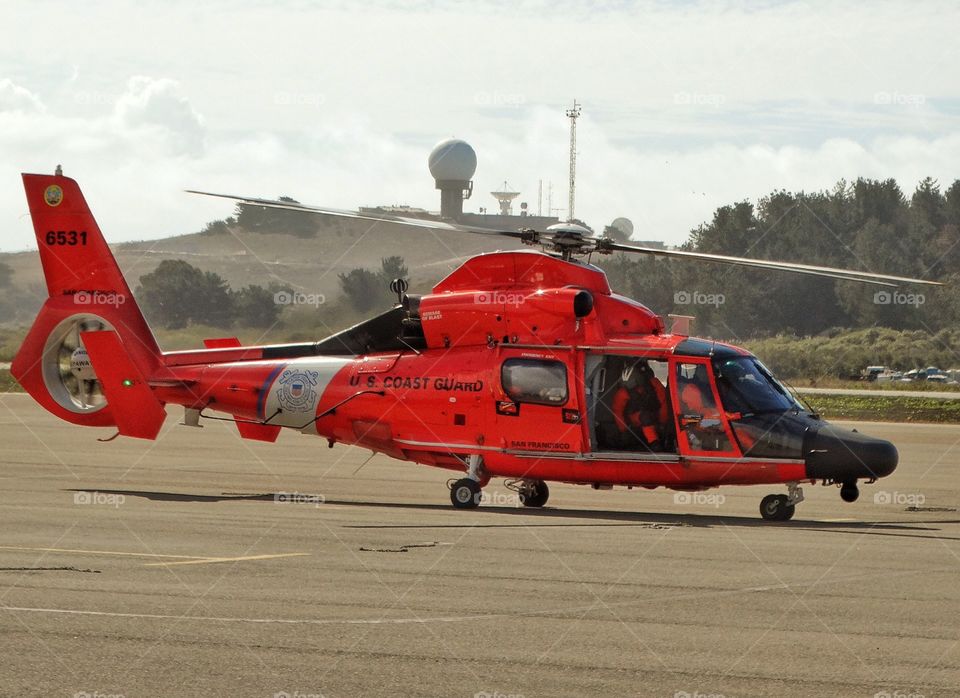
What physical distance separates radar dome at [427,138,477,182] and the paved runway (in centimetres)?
7253

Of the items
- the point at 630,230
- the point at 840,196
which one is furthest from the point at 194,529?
the point at 840,196

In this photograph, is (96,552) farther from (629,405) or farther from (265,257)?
(265,257)

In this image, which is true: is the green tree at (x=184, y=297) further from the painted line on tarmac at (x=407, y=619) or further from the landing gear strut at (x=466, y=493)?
the painted line on tarmac at (x=407, y=619)

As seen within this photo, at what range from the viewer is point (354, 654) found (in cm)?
860

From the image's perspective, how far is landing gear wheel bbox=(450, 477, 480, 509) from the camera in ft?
61.4

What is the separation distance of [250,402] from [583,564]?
982cm

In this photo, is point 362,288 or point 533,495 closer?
point 533,495

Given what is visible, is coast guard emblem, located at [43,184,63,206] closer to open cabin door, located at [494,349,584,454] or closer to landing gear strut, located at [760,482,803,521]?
open cabin door, located at [494,349,584,454]

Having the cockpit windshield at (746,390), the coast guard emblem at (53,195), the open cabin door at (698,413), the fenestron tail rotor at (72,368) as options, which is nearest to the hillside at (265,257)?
the fenestron tail rotor at (72,368)

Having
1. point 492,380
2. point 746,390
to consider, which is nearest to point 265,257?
point 492,380

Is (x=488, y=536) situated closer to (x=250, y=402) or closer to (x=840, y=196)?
(x=250, y=402)

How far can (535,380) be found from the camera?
61.6ft

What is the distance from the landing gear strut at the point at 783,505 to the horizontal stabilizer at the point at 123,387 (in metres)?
10.3

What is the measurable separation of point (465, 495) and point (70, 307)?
813 cm
